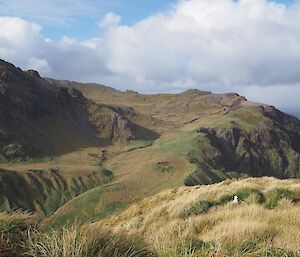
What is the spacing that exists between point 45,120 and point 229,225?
16426 centimetres

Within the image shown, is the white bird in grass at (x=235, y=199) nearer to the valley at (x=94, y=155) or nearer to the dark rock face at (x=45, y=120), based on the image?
the valley at (x=94, y=155)

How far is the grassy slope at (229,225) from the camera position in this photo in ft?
25.0

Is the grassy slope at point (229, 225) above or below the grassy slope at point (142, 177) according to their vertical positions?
above

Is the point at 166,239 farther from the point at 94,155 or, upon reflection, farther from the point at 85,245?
the point at 94,155

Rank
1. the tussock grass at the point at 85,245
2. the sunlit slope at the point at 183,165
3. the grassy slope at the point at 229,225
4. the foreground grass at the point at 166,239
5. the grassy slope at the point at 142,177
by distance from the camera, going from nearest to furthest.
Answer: the tussock grass at the point at 85,245 < the foreground grass at the point at 166,239 < the grassy slope at the point at 229,225 < the grassy slope at the point at 142,177 < the sunlit slope at the point at 183,165

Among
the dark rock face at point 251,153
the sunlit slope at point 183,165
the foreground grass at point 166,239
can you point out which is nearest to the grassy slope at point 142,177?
the sunlit slope at point 183,165

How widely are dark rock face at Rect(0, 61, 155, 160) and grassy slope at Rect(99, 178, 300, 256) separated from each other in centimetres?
13055

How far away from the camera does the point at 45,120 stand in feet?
557

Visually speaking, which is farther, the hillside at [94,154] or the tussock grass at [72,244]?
the hillside at [94,154]

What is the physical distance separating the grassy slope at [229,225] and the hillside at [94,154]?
70969mm

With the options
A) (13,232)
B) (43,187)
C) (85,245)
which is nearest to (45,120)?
(43,187)

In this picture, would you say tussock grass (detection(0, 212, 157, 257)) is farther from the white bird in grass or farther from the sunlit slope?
the sunlit slope

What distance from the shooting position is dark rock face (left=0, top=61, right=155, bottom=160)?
149750 millimetres

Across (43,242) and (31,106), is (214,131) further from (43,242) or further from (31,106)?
(43,242)
